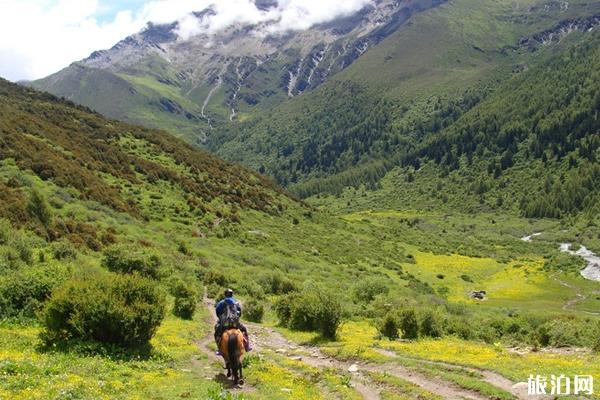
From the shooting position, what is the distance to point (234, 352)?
16.7 metres

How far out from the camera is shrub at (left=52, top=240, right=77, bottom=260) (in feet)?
105

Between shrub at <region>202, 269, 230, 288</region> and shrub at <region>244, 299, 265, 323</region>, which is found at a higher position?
shrub at <region>202, 269, 230, 288</region>

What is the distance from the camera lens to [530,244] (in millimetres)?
131000

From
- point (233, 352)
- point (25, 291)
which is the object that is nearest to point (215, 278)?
point (25, 291)

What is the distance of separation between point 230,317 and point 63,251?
19.1 m

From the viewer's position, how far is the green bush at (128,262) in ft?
111

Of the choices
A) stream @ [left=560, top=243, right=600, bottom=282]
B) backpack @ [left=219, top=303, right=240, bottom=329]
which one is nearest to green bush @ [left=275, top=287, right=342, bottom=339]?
backpack @ [left=219, top=303, right=240, bottom=329]

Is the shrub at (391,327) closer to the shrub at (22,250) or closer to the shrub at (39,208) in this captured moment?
the shrub at (22,250)

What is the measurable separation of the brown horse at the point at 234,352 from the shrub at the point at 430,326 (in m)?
15.7

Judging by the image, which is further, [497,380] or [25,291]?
[25,291]

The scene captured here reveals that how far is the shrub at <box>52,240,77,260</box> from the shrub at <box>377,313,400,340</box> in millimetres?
20020

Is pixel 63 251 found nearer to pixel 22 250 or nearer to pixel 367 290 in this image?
pixel 22 250

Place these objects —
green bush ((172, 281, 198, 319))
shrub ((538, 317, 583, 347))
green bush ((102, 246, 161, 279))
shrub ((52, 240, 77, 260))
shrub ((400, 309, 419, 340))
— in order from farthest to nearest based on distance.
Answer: green bush ((102, 246, 161, 279)) < shrub ((52, 240, 77, 260)) < shrub ((400, 309, 419, 340)) < green bush ((172, 281, 198, 319)) < shrub ((538, 317, 583, 347))

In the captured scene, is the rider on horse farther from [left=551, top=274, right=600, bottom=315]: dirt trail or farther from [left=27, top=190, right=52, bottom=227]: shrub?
[left=551, top=274, right=600, bottom=315]: dirt trail
